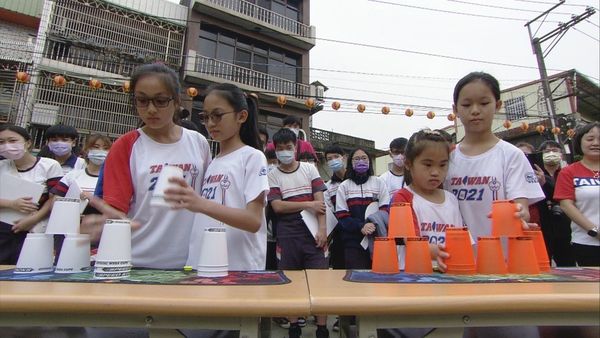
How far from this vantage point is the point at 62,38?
1006cm

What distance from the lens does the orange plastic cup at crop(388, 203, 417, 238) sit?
1302 mm

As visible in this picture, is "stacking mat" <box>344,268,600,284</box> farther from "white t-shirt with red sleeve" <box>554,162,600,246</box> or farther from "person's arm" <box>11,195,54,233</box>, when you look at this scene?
"person's arm" <box>11,195,54,233</box>

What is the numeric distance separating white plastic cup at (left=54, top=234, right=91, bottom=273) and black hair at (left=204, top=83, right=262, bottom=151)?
0.79m

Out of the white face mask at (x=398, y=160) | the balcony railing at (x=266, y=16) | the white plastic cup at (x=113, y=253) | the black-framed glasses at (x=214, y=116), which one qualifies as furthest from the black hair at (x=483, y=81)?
the balcony railing at (x=266, y=16)

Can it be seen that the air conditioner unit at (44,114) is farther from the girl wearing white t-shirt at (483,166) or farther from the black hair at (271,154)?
the girl wearing white t-shirt at (483,166)

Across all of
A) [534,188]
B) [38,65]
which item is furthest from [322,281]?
[38,65]

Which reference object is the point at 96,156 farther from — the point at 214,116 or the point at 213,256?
the point at 213,256

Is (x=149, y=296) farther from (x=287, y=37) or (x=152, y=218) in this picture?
(x=287, y=37)

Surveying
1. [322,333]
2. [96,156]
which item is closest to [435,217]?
[322,333]

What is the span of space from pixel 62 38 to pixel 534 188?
12327 millimetres

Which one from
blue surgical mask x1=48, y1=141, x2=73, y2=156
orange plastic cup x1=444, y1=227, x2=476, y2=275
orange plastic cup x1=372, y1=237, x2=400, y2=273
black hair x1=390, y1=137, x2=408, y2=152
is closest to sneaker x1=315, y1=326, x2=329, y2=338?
orange plastic cup x1=372, y1=237, x2=400, y2=273

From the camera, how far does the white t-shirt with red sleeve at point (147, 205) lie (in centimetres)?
147

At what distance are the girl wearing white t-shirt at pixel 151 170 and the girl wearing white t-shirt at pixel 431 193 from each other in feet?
3.33

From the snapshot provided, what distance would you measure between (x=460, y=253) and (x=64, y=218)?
1449 millimetres
